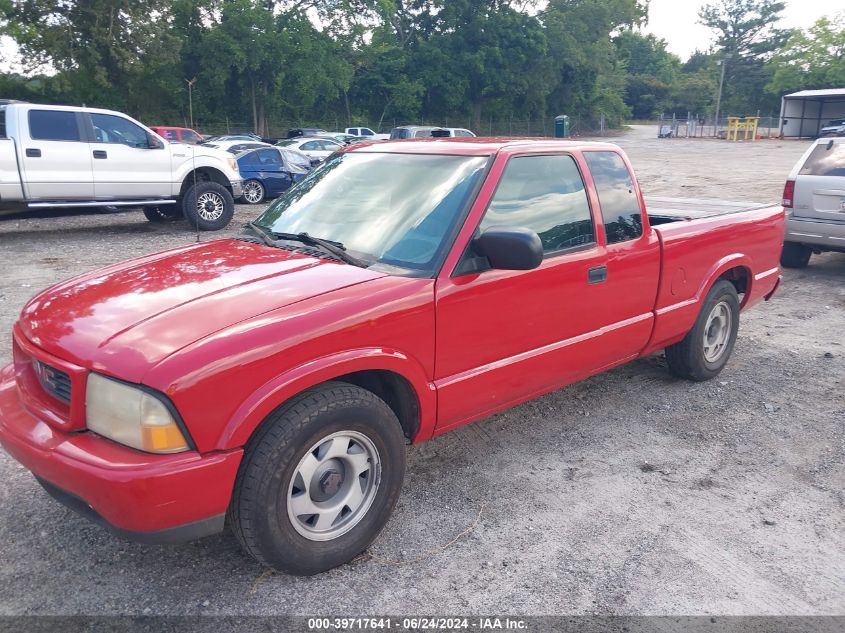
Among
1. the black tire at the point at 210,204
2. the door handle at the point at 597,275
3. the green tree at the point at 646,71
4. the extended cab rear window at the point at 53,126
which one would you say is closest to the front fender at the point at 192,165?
the black tire at the point at 210,204

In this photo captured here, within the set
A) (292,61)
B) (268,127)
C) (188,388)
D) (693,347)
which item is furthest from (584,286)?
(268,127)

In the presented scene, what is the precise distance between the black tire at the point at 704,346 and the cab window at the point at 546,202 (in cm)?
145

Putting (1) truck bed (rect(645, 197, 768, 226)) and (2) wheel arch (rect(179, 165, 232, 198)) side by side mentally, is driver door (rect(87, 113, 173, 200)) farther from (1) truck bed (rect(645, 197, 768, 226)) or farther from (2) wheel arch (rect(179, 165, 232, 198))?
(1) truck bed (rect(645, 197, 768, 226))

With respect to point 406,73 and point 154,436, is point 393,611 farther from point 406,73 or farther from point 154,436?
point 406,73

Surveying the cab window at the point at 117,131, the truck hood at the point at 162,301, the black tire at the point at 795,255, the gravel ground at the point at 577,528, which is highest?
the cab window at the point at 117,131

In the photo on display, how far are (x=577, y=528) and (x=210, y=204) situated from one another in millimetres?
10227

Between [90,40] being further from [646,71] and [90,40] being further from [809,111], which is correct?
[646,71]

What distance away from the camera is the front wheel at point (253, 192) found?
15906 millimetres

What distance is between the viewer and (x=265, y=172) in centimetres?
1602

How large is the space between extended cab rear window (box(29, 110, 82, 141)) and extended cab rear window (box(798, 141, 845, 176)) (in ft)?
33.4

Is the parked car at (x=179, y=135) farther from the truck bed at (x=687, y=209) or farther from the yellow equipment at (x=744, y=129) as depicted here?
the yellow equipment at (x=744, y=129)

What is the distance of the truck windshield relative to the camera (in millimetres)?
3400

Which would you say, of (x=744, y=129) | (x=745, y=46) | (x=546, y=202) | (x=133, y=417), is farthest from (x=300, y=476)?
(x=745, y=46)

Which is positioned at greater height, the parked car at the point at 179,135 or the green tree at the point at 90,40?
the green tree at the point at 90,40
